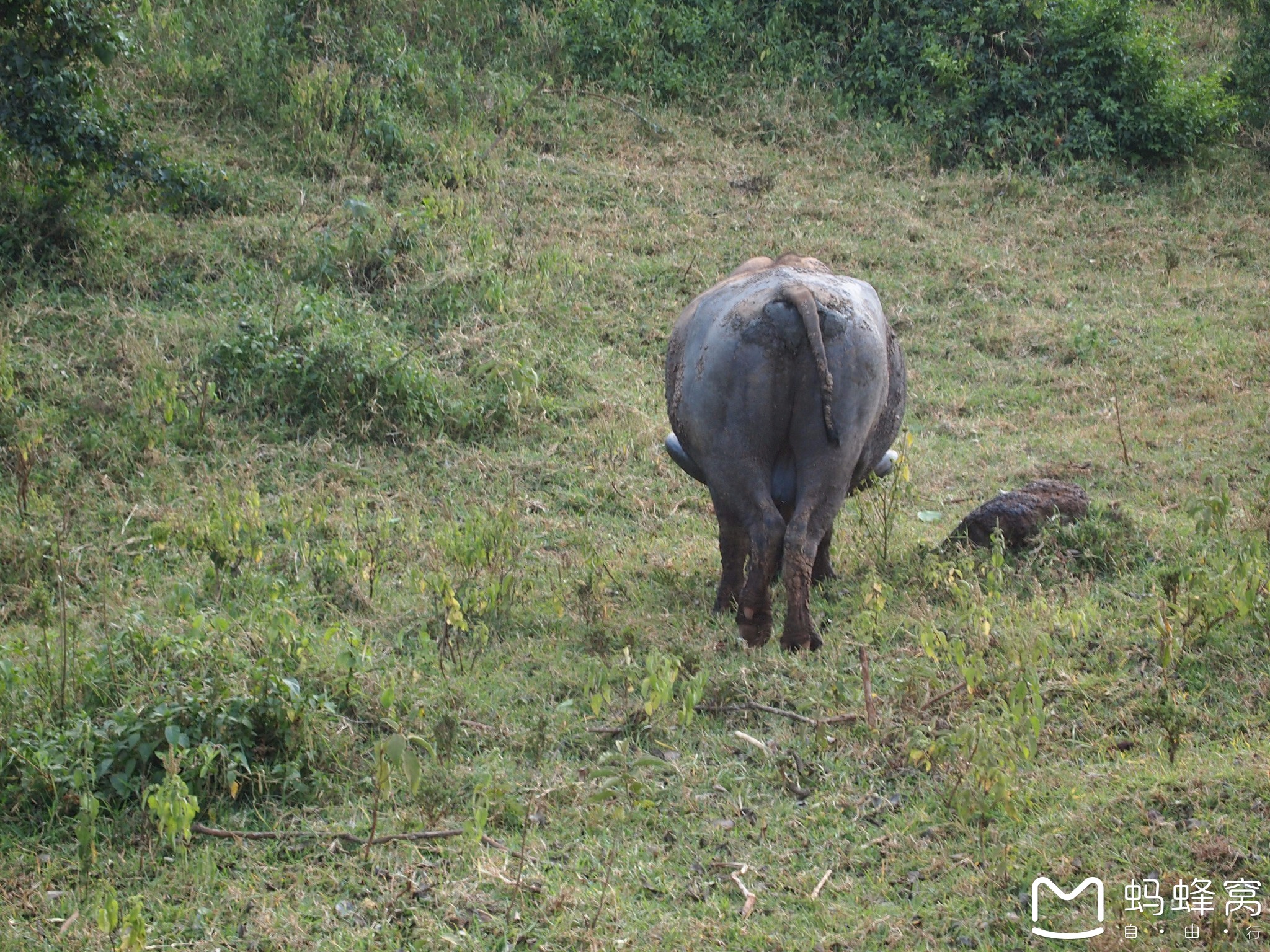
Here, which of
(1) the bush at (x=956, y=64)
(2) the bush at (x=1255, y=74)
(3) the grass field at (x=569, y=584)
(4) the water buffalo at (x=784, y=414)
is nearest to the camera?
(3) the grass field at (x=569, y=584)

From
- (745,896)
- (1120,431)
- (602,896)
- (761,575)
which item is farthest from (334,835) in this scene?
(1120,431)

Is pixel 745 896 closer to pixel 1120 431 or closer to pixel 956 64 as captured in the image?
pixel 1120 431

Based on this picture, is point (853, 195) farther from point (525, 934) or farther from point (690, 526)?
point (525, 934)

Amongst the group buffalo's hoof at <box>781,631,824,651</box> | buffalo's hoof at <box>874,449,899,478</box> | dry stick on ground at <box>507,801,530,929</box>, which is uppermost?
buffalo's hoof at <box>874,449,899,478</box>

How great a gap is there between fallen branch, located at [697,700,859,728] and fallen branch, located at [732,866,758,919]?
0.69 m

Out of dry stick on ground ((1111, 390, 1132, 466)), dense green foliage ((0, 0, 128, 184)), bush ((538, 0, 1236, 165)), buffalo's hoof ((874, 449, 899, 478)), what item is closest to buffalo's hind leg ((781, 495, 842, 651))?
buffalo's hoof ((874, 449, 899, 478))

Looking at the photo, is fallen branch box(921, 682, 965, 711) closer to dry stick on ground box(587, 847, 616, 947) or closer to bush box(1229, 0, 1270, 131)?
dry stick on ground box(587, 847, 616, 947)

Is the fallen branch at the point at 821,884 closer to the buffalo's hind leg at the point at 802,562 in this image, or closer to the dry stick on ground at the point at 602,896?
the dry stick on ground at the point at 602,896

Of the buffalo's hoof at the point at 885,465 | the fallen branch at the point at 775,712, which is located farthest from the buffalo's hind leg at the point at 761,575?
the buffalo's hoof at the point at 885,465

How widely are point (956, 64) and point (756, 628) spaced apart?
27.9 ft

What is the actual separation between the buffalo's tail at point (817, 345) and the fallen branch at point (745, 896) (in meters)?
1.70

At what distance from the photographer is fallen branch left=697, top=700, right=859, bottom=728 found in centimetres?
411

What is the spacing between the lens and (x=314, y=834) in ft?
11.7

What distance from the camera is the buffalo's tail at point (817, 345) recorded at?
448 centimetres
